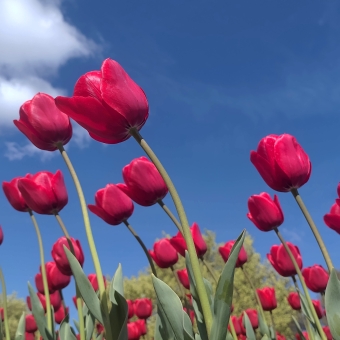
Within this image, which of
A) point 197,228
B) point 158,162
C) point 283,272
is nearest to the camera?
point 158,162

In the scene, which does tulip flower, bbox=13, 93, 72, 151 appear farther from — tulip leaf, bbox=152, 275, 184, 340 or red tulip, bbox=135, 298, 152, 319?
red tulip, bbox=135, 298, 152, 319

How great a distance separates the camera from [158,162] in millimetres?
1128

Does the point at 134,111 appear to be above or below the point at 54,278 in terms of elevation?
below

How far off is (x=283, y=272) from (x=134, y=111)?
2.24 m

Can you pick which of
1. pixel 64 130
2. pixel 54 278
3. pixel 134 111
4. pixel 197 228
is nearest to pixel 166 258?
pixel 197 228

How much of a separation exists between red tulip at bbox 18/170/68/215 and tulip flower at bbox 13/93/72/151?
0.28 metres

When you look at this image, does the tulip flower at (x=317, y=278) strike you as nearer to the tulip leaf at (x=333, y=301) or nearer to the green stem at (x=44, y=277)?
the tulip leaf at (x=333, y=301)

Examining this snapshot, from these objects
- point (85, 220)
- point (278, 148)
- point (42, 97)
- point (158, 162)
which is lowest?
point (158, 162)

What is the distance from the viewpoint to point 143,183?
215cm

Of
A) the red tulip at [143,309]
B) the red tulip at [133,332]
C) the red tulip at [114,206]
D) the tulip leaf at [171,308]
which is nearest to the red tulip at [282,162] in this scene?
the red tulip at [114,206]

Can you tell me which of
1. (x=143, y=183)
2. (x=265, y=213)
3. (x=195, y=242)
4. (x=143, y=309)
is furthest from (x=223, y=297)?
(x=143, y=309)

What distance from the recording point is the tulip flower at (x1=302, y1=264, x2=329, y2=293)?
10.6ft

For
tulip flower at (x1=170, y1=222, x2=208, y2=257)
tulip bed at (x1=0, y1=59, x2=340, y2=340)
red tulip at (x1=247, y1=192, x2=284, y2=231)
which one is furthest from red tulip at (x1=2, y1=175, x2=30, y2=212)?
red tulip at (x1=247, y1=192, x2=284, y2=231)

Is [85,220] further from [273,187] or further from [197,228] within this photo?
[197,228]
